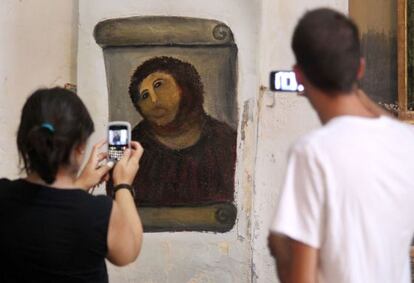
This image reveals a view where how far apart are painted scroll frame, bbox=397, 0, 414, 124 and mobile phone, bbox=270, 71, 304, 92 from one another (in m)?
2.30

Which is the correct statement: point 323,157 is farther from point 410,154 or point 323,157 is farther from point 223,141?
point 223,141

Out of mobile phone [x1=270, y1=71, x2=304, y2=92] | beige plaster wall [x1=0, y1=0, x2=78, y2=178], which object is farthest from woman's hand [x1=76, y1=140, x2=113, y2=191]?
beige plaster wall [x1=0, y1=0, x2=78, y2=178]

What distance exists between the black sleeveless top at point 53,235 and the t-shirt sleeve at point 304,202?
25.0 inches

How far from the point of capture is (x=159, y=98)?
4613mm

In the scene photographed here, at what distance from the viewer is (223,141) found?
461 cm

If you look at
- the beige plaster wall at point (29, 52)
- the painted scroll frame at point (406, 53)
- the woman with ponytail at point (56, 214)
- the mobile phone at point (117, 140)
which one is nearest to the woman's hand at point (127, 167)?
the mobile phone at point (117, 140)

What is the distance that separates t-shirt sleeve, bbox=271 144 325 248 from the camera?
2.04 m

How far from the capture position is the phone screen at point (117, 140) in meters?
2.82

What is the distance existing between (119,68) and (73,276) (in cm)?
242

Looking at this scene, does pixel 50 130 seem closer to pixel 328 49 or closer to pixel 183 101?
pixel 328 49

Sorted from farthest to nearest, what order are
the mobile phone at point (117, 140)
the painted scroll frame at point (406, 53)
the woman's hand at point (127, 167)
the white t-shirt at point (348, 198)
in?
1. the painted scroll frame at point (406, 53)
2. the mobile phone at point (117, 140)
3. the woman's hand at point (127, 167)
4. the white t-shirt at point (348, 198)

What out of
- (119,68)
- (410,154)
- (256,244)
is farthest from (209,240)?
(410,154)

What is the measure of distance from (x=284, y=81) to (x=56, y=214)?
3.13ft

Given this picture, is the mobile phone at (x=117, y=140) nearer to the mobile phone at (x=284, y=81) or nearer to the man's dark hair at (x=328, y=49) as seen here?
the mobile phone at (x=284, y=81)
